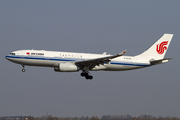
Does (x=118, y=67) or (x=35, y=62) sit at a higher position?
(x=35, y=62)

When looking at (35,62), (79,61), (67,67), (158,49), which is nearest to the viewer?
(67,67)

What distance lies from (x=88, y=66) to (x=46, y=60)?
730 centimetres

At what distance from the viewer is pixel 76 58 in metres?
54.0

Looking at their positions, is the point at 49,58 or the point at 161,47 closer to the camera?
the point at 49,58

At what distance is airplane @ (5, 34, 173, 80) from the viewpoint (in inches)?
2062

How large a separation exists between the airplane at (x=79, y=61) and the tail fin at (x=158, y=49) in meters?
0.32

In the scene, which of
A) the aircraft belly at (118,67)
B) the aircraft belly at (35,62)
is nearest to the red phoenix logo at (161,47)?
the aircraft belly at (118,67)

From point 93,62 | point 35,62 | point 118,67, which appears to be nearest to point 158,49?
point 118,67

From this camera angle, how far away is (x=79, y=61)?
52.6 m

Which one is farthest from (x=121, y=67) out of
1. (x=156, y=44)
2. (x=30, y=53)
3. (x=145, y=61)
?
(x=30, y=53)

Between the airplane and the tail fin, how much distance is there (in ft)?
1.07

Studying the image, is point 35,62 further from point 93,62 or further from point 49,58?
point 93,62

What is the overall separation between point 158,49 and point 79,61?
16761 mm

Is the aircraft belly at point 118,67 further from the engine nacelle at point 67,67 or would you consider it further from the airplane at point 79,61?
the engine nacelle at point 67,67
